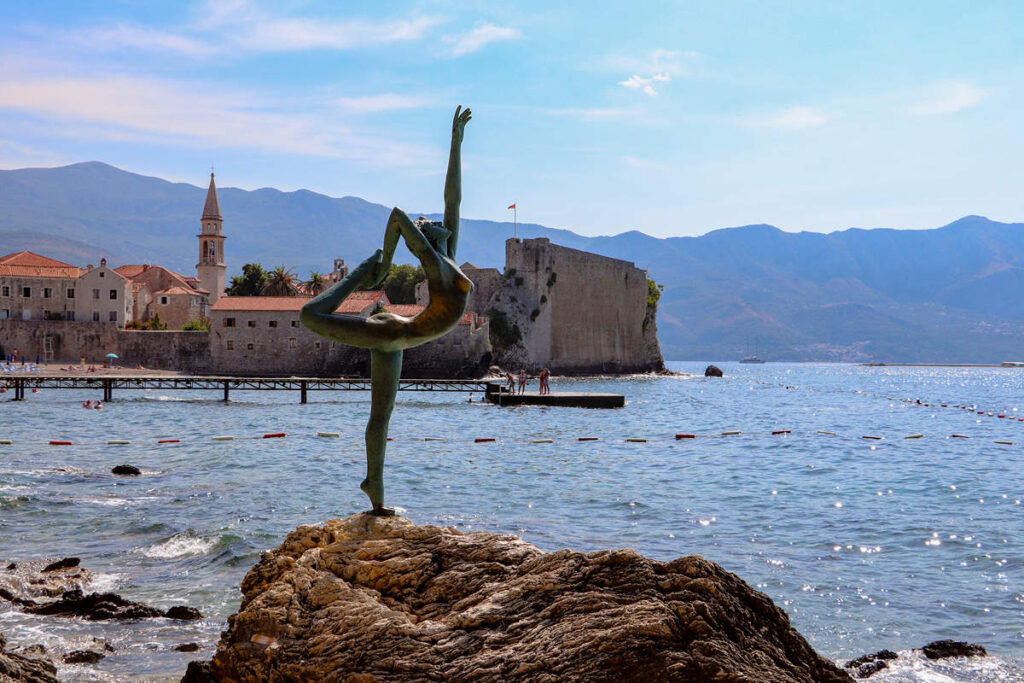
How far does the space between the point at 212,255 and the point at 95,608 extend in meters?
86.3

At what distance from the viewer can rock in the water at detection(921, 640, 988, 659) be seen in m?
9.00

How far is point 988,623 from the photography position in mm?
10031

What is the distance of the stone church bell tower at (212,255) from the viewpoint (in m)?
90.4

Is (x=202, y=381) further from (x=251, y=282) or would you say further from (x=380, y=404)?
(x=380, y=404)

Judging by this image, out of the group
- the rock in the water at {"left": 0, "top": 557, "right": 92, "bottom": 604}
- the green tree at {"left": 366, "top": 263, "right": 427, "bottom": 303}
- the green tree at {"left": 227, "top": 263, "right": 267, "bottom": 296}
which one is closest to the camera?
the rock in the water at {"left": 0, "top": 557, "right": 92, "bottom": 604}

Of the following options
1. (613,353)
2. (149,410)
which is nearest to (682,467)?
(149,410)

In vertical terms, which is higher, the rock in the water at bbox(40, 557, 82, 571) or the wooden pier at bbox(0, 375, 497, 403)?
the wooden pier at bbox(0, 375, 497, 403)

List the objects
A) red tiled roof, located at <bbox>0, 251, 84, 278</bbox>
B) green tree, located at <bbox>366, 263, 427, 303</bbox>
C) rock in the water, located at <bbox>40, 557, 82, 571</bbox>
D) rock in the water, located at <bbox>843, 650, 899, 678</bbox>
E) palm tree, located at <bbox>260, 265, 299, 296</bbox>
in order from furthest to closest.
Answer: green tree, located at <bbox>366, 263, 427, 303</bbox> < palm tree, located at <bbox>260, 265, 299, 296</bbox> < red tiled roof, located at <bbox>0, 251, 84, 278</bbox> < rock in the water, located at <bbox>40, 557, 82, 571</bbox> < rock in the water, located at <bbox>843, 650, 899, 678</bbox>

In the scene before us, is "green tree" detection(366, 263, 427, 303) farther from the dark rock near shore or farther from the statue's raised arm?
the statue's raised arm

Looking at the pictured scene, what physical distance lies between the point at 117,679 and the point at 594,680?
5.11 meters

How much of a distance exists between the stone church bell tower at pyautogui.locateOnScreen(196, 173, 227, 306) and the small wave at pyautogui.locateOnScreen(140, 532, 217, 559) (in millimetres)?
80976

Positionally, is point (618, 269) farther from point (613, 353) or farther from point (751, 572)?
point (751, 572)

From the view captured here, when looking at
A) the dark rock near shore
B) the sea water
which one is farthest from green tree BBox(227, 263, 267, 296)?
the dark rock near shore

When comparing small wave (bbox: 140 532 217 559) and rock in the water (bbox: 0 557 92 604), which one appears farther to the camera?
small wave (bbox: 140 532 217 559)
